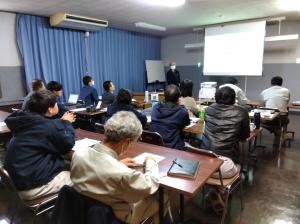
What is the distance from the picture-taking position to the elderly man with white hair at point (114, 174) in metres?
1.16

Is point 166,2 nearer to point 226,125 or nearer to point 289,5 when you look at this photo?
point 289,5

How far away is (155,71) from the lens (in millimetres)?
8844

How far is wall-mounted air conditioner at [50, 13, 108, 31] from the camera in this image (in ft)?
17.1

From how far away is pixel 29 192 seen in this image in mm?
1730

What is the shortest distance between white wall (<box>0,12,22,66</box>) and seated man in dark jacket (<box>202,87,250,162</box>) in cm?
475

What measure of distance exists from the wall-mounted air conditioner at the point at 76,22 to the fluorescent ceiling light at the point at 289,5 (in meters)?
3.97

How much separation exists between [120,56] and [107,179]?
674cm

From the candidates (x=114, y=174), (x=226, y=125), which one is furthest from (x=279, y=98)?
(x=114, y=174)

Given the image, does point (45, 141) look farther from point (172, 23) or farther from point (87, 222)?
point (172, 23)

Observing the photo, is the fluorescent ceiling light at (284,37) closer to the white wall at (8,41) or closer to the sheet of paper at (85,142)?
the sheet of paper at (85,142)

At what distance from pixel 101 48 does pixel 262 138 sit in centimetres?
485

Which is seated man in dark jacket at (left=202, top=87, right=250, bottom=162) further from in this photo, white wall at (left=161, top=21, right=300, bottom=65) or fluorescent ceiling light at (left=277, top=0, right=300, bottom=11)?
white wall at (left=161, top=21, right=300, bottom=65)

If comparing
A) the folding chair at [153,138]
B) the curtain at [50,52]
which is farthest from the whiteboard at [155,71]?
the folding chair at [153,138]

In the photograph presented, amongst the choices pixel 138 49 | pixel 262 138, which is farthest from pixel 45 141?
pixel 138 49
